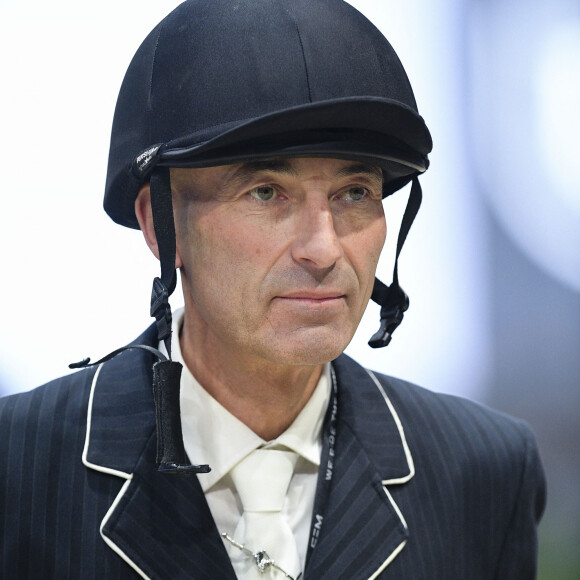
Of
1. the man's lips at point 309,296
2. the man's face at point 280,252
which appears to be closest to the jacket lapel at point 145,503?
the man's face at point 280,252

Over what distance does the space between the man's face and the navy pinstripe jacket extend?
30 cm

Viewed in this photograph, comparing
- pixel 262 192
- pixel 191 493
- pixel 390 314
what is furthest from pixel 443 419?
pixel 262 192

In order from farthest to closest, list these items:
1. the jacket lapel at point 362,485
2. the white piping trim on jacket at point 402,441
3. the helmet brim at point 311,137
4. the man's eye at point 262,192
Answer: the white piping trim on jacket at point 402,441, the jacket lapel at point 362,485, the man's eye at point 262,192, the helmet brim at point 311,137

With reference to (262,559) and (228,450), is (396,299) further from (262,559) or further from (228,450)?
(262,559)

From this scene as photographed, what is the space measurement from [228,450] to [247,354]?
7.5 inches

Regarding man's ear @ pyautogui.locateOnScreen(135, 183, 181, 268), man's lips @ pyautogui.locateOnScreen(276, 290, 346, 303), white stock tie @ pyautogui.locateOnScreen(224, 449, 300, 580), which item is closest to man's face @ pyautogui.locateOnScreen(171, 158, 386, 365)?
man's lips @ pyautogui.locateOnScreen(276, 290, 346, 303)

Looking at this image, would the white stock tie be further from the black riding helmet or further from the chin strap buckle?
the chin strap buckle

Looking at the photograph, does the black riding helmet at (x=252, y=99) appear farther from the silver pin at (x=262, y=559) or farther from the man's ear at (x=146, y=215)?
the silver pin at (x=262, y=559)

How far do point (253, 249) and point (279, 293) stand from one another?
0.09m

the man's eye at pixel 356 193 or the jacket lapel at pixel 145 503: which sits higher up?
the man's eye at pixel 356 193

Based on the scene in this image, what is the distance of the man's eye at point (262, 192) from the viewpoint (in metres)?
1.72

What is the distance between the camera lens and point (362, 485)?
75.9 inches

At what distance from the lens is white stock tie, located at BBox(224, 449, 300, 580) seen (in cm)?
180

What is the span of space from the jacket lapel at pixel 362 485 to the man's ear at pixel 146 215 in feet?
1.61
